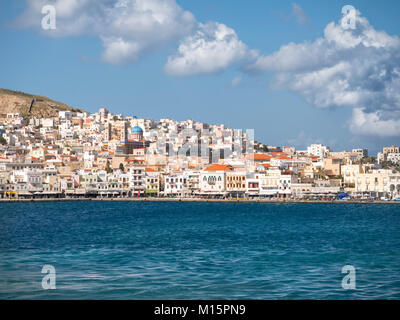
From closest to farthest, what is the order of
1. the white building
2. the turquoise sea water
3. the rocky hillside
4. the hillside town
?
the turquoise sea water
the hillside town
the white building
the rocky hillside

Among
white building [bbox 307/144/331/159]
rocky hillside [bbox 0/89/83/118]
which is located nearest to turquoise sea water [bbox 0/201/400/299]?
white building [bbox 307/144/331/159]

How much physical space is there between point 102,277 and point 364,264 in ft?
20.1

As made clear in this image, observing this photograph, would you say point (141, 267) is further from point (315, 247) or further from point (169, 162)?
point (169, 162)

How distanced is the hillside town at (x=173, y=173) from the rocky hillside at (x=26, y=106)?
93.7 feet

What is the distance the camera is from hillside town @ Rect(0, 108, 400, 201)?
58.0 meters

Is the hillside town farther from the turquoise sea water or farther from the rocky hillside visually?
the turquoise sea water

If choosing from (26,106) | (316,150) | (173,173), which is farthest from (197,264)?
(26,106)

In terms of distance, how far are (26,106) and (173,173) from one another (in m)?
72.1

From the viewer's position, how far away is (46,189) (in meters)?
60.8

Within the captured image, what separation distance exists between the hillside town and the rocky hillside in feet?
93.7

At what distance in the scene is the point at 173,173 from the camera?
62.9 meters

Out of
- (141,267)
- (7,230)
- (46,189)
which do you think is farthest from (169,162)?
(141,267)

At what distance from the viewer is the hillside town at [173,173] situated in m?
58.0

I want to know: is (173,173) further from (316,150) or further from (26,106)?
(26,106)
